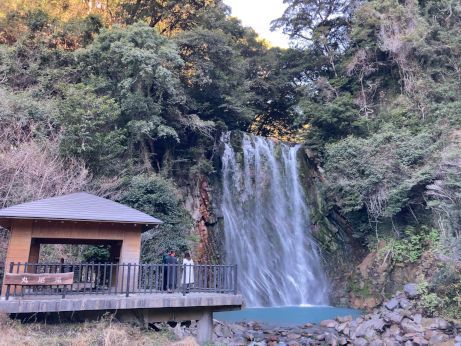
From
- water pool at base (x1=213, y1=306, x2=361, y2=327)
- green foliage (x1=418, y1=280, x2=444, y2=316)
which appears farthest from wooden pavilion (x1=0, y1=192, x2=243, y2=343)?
green foliage (x1=418, y1=280, x2=444, y2=316)

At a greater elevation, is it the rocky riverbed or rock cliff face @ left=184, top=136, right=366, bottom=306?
rock cliff face @ left=184, top=136, right=366, bottom=306

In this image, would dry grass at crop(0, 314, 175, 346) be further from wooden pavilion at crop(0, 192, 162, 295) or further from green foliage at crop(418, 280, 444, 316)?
green foliage at crop(418, 280, 444, 316)

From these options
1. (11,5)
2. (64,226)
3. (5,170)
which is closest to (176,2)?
(11,5)

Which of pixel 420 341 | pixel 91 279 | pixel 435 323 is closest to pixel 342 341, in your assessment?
pixel 420 341

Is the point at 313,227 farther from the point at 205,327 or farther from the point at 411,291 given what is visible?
the point at 205,327

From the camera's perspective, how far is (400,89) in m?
23.8

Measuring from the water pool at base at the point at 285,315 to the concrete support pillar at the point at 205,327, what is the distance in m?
6.25

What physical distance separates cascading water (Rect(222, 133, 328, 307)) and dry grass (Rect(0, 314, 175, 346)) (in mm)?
10988

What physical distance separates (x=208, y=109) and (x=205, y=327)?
14871 millimetres

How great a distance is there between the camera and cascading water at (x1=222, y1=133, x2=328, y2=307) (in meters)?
20.4

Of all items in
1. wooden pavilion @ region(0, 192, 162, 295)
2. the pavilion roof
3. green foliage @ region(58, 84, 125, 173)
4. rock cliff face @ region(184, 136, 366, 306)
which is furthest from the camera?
rock cliff face @ region(184, 136, 366, 306)

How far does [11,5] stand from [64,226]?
1667 cm

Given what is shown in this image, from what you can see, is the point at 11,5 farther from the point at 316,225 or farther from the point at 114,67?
the point at 316,225

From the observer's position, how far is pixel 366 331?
14.3 metres
